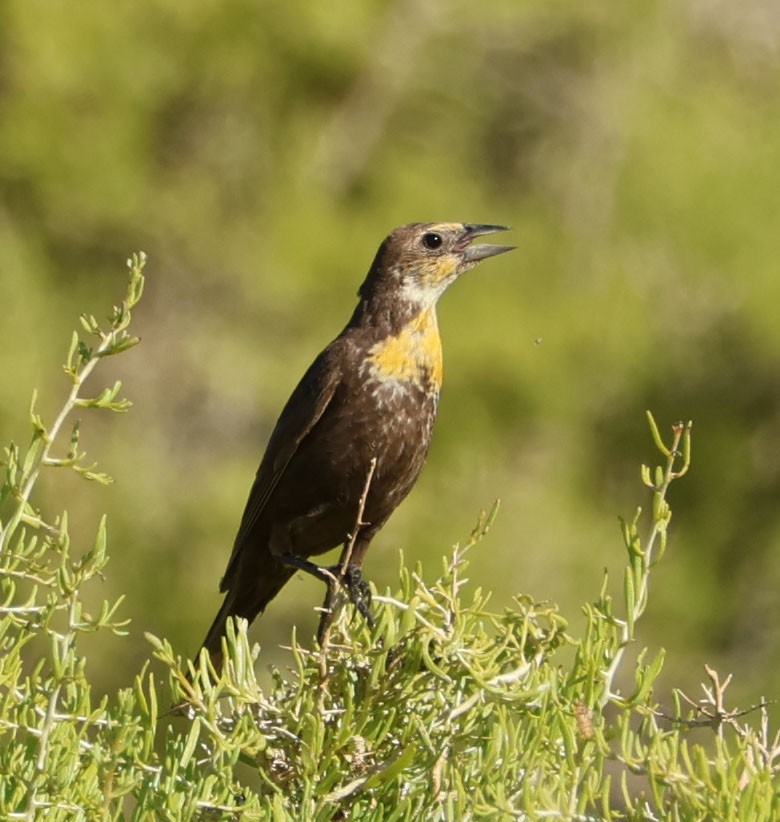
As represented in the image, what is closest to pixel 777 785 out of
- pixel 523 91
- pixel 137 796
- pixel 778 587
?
pixel 137 796

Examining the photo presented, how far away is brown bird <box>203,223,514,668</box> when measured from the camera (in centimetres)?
422

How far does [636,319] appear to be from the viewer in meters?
10.7

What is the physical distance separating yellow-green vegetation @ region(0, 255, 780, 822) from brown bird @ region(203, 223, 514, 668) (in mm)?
1840

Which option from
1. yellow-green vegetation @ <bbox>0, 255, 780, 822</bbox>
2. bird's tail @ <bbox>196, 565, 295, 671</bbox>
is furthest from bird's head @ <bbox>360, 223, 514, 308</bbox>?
yellow-green vegetation @ <bbox>0, 255, 780, 822</bbox>

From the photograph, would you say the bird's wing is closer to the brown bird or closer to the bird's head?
the brown bird

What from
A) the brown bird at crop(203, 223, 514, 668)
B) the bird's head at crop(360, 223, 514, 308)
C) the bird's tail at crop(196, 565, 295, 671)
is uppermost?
the bird's head at crop(360, 223, 514, 308)

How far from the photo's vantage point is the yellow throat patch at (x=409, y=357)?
4352mm

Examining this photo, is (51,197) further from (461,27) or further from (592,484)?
(592,484)

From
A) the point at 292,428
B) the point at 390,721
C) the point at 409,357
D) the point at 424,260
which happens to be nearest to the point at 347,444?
the point at 292,428

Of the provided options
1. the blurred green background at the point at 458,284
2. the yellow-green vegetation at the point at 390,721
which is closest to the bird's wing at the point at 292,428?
the yellow-green vegetation at the point at 390,721

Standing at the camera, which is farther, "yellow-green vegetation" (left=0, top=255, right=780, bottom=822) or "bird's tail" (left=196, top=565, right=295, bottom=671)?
"bird's tail" (left=196, top=565, right=295, bottom=671)

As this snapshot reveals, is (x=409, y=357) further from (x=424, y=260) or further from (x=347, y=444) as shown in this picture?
(x=424, y=260)

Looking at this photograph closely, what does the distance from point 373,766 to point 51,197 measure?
869 centimetres

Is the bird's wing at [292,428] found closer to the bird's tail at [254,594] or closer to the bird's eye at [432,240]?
the bird's tail at [254,594]
